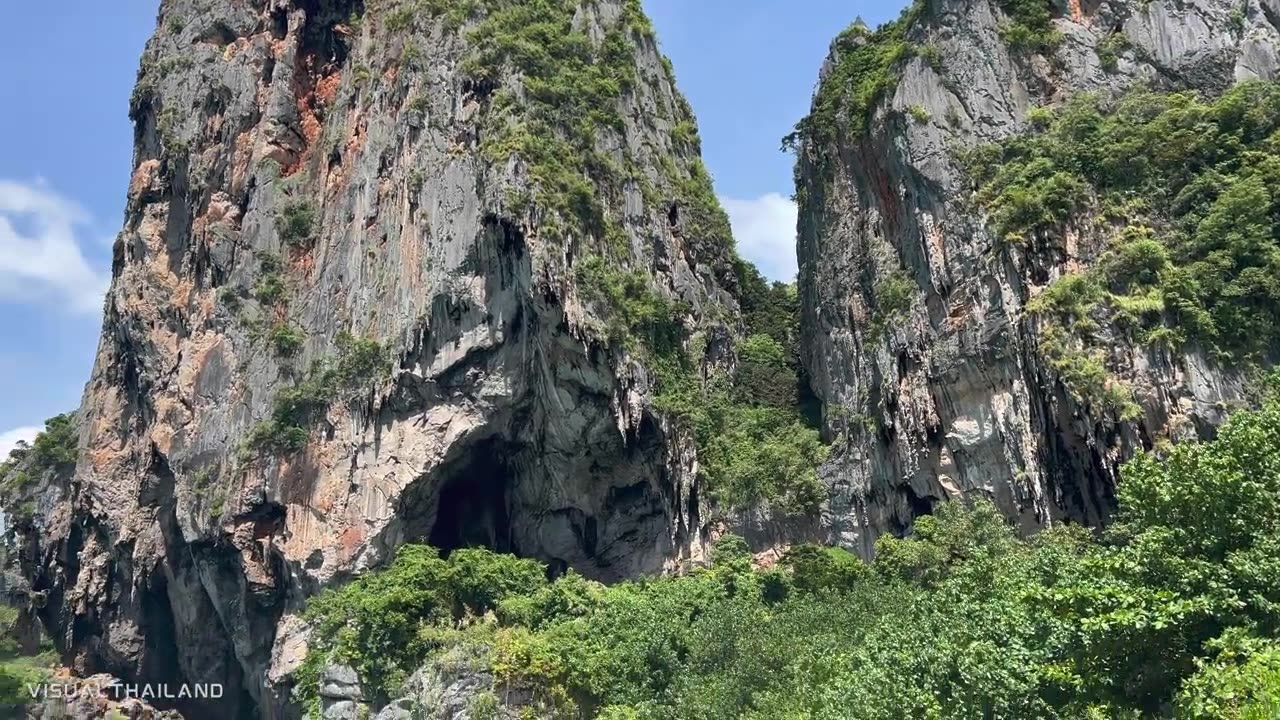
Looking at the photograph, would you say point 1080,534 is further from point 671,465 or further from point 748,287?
point 748,287

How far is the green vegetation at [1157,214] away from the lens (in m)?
20.3

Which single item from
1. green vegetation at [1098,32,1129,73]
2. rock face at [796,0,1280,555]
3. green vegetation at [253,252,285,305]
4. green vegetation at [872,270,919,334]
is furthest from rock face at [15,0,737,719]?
green vegetation at [1098,32,1129,73]

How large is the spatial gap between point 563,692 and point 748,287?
1917cm

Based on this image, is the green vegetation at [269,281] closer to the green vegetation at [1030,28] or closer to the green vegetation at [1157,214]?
the green vegetation at [1157,214]

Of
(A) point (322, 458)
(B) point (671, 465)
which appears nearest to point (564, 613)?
(B) point (671, 465)

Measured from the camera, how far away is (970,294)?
24016 mm

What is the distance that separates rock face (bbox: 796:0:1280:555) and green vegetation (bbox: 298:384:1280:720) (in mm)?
1684

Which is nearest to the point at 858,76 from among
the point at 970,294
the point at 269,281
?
the point at 970,294

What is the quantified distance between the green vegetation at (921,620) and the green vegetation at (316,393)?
582 centimetres

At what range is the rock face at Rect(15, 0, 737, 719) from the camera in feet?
98.4

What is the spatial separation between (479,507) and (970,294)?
1648cm

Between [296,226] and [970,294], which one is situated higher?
[296,226]

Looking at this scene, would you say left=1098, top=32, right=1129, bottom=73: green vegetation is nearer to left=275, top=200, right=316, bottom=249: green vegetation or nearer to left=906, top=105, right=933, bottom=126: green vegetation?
left=906, top=105, right=933, bottom=126: green vegetation

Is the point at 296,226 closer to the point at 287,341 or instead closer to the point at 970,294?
the point at 287,341
